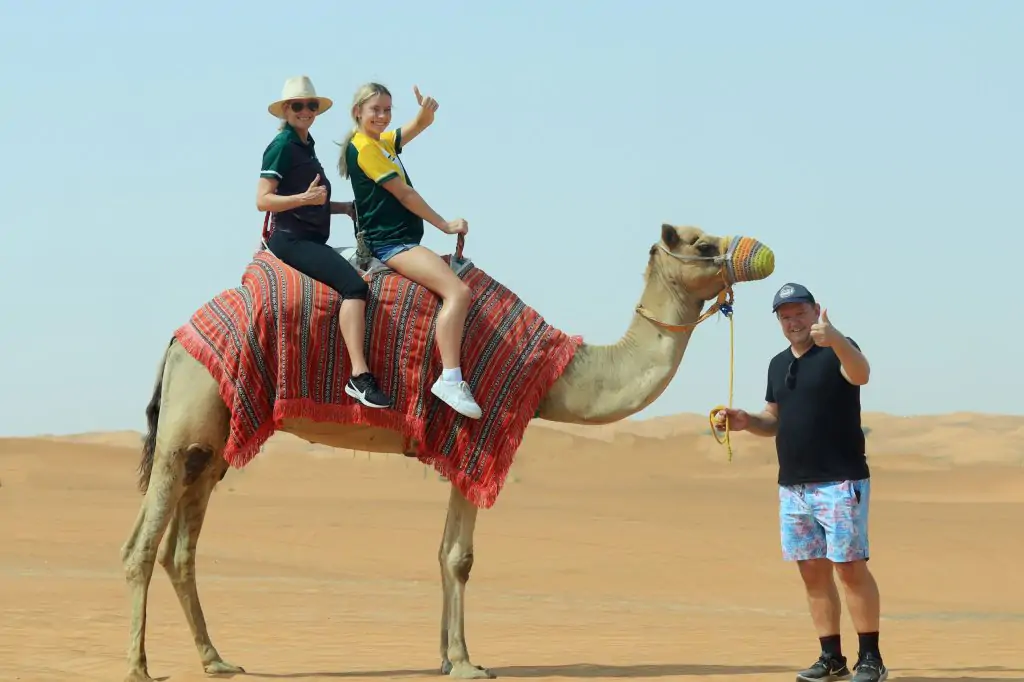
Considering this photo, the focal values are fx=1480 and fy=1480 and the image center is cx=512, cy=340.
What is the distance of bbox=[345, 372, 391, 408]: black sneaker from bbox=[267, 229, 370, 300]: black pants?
0.49 metres

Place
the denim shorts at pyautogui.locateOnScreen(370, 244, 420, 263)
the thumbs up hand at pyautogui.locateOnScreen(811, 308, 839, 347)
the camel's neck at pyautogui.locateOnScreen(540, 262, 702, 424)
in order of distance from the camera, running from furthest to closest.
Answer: the camel's neck at pyautogui.locateOnScreen(540, 262, 702, 424), the denim shorts at pyautogui.locateOnScreen(370, 244, 420, 263), the thumbs up hand at pyautogui.locateOnScreen(811, 308, 839, 347)

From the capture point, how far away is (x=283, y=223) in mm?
9070

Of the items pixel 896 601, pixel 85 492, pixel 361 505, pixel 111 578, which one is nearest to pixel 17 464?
pixel 85 492

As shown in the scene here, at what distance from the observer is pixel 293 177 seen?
9.08m

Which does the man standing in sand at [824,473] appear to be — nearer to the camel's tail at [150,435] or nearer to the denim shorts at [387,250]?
the denim shorts at [387,250]

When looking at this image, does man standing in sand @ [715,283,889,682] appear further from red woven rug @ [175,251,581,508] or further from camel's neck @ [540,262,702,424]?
red woven rug @ [175,251,581,508]

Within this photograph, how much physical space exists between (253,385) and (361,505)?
59.0 ft

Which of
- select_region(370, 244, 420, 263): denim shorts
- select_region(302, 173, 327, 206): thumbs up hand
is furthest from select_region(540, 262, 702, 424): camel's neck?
select_region(302, 173, 327, 206): thumbs up hand

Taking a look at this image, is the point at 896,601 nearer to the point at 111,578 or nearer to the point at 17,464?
the point at 111,578

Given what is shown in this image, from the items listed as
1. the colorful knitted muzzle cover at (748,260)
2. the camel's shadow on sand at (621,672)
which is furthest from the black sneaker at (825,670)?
the colorful knitted muzzle cover at (748,260)

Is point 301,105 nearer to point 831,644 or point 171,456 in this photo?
point 171,456

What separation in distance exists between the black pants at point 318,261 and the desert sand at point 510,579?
2.55 metres

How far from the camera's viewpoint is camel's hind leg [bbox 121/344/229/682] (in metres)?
8.97

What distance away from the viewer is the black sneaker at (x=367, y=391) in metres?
8.69
